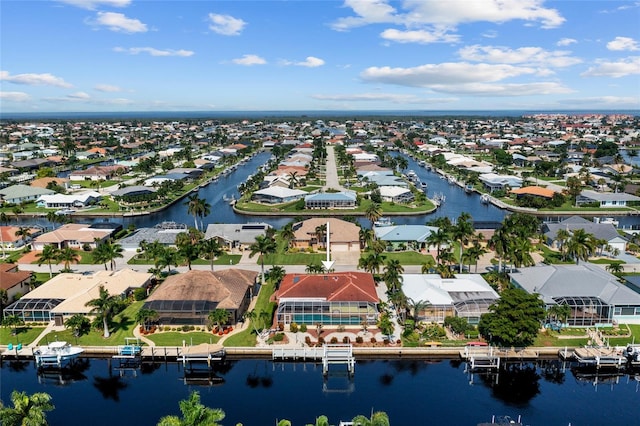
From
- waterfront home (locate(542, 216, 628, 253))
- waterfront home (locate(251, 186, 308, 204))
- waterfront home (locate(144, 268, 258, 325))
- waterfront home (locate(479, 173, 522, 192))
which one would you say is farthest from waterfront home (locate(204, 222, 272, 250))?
waterfront home (locate(479, 173, 522, 192))

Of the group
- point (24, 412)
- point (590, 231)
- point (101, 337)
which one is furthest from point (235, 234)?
point (590, 231)

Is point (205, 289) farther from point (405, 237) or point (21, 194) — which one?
point (21, 194)

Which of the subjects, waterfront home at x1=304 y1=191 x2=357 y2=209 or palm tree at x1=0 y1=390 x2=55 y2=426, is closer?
palm tree at x1=0 y1=390 x2=55 y2=426

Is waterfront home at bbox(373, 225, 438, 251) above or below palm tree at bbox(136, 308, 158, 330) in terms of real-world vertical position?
above

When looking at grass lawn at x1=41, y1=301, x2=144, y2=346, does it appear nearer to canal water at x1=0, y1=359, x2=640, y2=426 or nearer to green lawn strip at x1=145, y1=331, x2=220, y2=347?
canal water at x1=0, y1=359, x2=640, y2=426

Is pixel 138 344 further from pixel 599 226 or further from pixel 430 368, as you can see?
pixel 599 226

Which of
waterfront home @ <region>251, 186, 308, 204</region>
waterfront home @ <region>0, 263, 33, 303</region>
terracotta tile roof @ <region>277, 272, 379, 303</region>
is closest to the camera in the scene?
terracotta tile roof @ <region>277, 272, 379, 303</region>

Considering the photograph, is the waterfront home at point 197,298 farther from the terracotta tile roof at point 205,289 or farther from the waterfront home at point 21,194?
the waterfront home at point 21,194

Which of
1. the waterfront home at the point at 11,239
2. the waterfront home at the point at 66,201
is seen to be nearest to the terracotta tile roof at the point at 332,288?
the waterfront home at the point at 11,239
